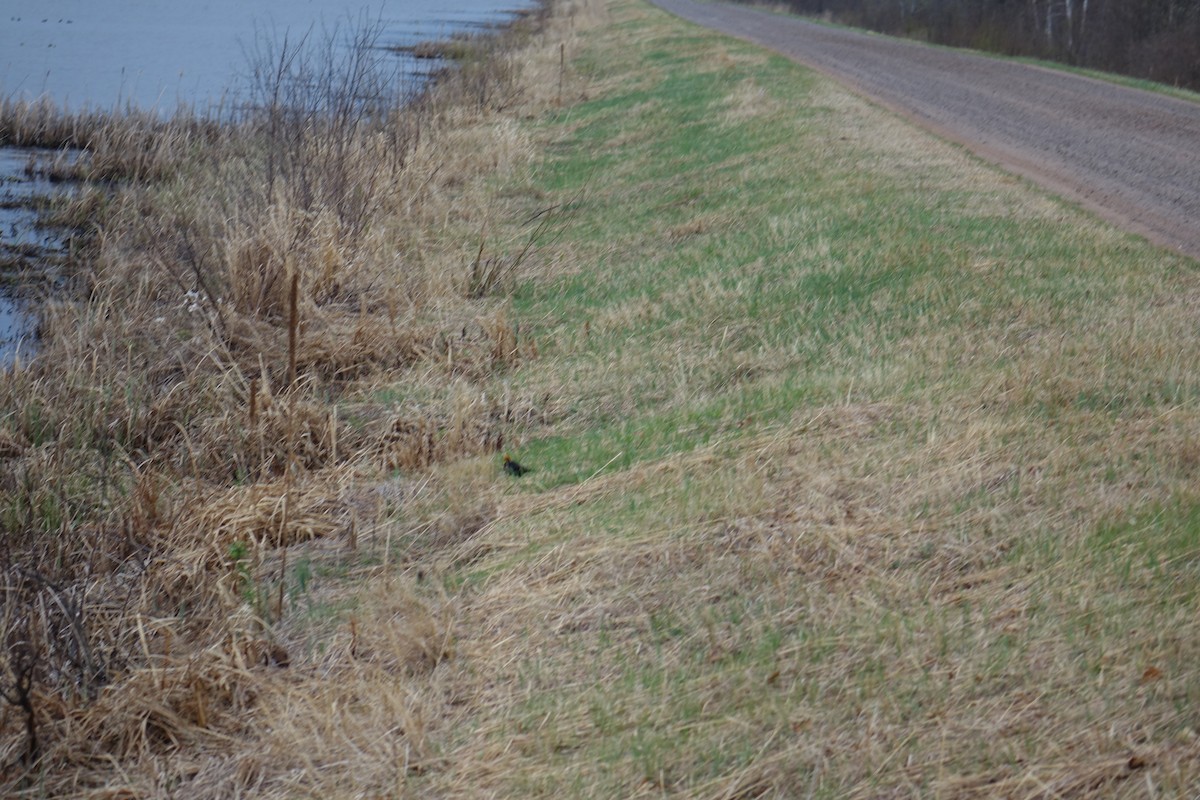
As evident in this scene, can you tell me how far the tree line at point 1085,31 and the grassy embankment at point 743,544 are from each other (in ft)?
54.6

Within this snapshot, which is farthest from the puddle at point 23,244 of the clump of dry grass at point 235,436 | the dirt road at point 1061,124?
the dirt road at point 1061,124

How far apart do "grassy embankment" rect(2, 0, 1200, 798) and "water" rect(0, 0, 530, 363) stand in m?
4.94

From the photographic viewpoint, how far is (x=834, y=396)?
6.09 metres

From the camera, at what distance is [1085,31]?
27.9 metres

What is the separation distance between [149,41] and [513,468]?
78.8 ft

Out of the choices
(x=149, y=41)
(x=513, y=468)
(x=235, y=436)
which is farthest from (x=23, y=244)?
(x=149, y=41)

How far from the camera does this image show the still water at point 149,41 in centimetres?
2014

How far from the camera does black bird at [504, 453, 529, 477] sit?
20.5ft

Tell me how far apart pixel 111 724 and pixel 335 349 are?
4.18m

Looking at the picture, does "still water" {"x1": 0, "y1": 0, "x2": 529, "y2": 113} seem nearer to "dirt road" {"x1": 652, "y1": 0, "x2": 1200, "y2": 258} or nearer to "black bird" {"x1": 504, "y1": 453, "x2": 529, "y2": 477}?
"dirt road" {"x1": 652, "y1": 0, "x2": 1200, "y2": 258}

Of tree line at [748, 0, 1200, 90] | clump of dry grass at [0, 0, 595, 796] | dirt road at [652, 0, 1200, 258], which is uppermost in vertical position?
tree line at [748, 0, 1200, 90]

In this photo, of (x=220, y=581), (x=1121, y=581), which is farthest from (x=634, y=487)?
(x=1121, y=581)

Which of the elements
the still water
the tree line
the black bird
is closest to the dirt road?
the tree line

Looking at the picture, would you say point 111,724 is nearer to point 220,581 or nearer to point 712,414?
point 220,581
